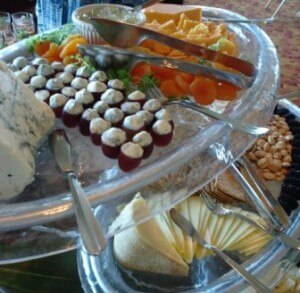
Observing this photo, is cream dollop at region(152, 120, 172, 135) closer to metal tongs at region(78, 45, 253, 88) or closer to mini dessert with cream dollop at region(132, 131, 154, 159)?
mini dessert with cream dollop at region(132, 131, 154, 159)

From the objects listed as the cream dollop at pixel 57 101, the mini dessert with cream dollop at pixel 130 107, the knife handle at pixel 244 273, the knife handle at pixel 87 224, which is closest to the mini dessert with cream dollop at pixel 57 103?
the cream dollop at pixel 57 101

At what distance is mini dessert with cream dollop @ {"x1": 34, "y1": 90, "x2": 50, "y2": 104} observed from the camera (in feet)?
2.31

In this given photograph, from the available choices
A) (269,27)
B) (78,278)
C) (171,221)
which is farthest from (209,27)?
(269,27)

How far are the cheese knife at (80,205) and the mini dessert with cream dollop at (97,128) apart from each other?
0.15 ft

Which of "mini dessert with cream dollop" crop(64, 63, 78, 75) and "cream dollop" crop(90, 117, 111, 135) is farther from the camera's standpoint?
"mini dessert with cream dollop" crop(64, 63, 78, 75)

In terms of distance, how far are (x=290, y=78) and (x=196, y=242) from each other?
1.33 meters

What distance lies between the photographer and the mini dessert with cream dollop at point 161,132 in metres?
0.65

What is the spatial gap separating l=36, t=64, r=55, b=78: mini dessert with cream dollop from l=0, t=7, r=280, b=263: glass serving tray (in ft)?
0.50

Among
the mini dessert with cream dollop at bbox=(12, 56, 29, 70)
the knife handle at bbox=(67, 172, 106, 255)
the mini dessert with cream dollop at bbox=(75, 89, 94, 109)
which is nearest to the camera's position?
the knife handle at bbox=(67, 172, 106, 255)

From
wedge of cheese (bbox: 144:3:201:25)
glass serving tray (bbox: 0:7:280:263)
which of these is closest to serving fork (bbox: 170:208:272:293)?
glass serving tray (bbox: 0:7:280:263)

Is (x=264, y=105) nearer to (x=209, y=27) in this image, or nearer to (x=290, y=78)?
(x=209, y=27)

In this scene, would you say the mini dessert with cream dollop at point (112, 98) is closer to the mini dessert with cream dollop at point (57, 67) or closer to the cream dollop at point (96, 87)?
the cream dollop at point (96, 87)

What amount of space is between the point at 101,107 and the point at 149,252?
247 mm

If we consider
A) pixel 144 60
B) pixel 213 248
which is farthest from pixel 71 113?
pixel 213 248
